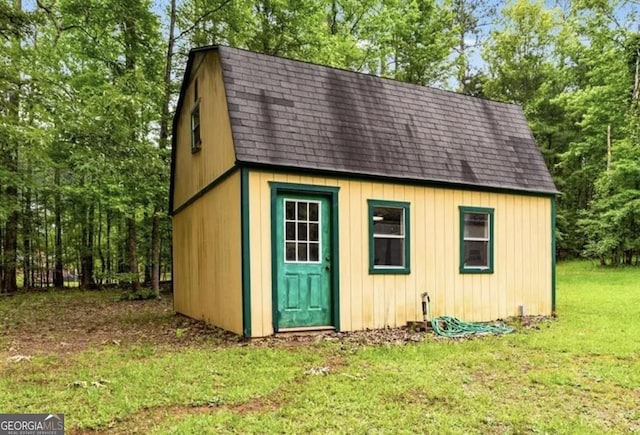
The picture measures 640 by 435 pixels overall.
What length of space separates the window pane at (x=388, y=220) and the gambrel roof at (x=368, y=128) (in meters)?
0.58

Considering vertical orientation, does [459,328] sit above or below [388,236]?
below

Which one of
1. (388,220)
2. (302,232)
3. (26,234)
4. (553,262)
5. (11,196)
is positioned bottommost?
(553,262)

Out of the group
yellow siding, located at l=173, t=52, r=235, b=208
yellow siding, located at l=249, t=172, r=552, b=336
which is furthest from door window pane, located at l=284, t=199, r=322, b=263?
yellow siding, located at l=173, t=52, r=235, b=208

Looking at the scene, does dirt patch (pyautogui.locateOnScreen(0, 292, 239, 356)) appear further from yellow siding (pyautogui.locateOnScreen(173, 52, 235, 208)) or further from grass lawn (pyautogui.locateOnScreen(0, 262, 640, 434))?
yellow siding (pyautogui.locateOnScreen(173, 52, 235, 208))

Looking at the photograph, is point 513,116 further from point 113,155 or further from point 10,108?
point 10,108

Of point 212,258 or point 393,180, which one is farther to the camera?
point 212,258

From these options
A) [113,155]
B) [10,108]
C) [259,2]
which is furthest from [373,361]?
[259,2]

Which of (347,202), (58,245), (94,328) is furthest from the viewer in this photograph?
(58,245)

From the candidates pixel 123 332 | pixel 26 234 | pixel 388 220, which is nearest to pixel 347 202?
pixel 388 220

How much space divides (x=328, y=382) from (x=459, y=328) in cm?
365

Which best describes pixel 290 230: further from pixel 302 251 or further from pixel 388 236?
pixel 388 236

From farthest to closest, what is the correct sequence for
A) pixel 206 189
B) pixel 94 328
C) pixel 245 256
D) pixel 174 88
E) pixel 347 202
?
pixel 174 88 → pixel 94 328 → pixel 206 189 → pixel 347 202 → pixel 245 256

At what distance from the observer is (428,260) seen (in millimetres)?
8008

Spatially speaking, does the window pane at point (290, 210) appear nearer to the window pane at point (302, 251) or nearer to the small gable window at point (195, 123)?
the window pane at point (302, 251)
